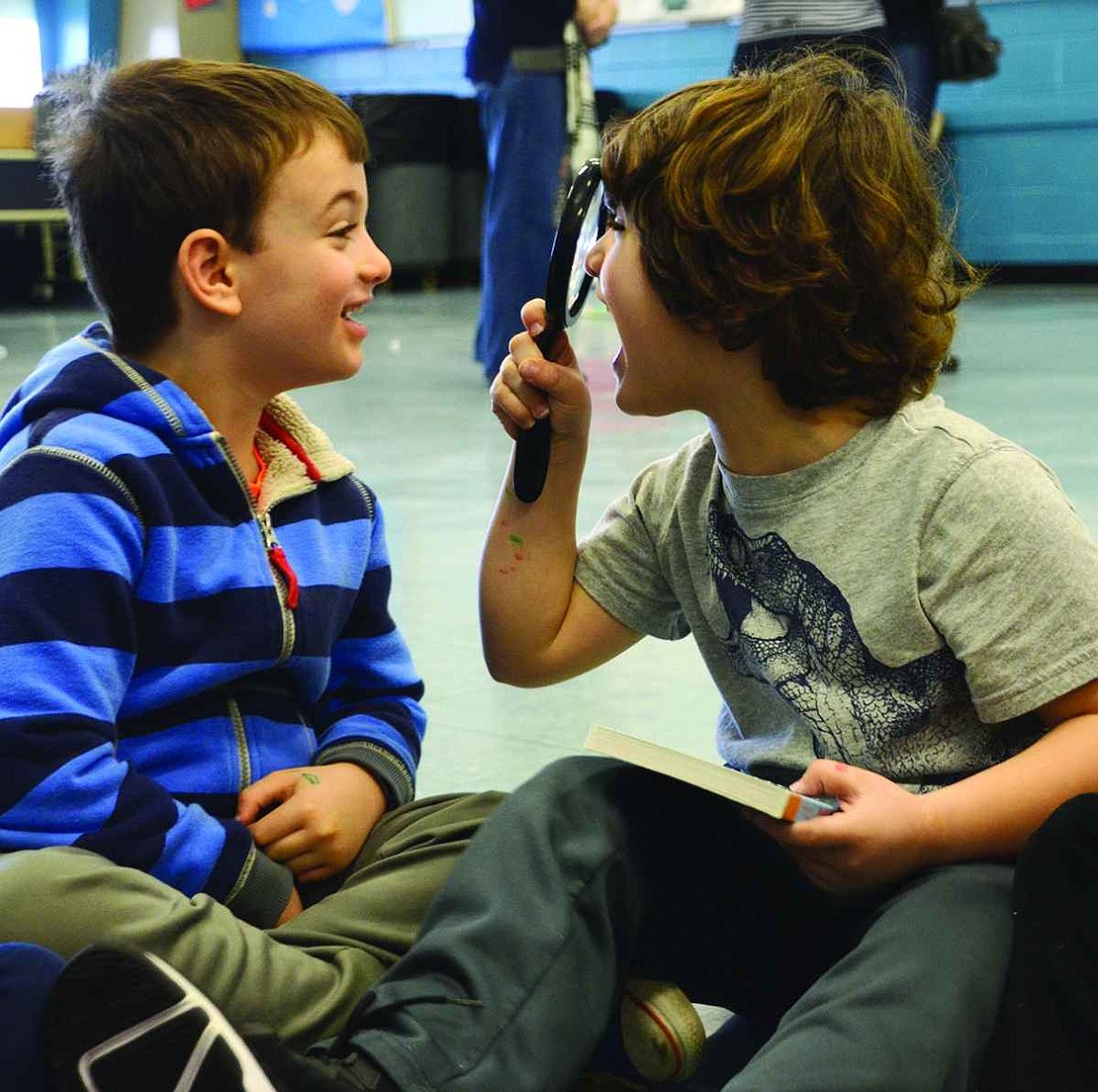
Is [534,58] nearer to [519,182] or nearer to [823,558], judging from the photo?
[519,182]

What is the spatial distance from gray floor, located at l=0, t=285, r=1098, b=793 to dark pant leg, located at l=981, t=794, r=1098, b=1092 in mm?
708

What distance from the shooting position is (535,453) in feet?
3.95

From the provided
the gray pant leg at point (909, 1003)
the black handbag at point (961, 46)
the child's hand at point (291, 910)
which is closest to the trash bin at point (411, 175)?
the black handbag at point (961, 46)

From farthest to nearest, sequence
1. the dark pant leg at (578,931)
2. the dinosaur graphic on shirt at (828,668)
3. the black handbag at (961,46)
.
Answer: the black handbag at (961,46) → the dinosaur graphic on shirt at (828,668) → the dark pant leg at (578,931)

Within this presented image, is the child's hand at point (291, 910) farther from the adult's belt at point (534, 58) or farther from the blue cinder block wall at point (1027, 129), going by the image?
the blue cinder block wall at point (1027, 129)

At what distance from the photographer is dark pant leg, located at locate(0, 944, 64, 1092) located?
810mm

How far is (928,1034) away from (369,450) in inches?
105

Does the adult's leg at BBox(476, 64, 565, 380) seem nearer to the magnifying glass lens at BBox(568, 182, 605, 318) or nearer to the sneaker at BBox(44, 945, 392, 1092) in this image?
the magnifying glass lens at BBox(568, 182, 605, 318)

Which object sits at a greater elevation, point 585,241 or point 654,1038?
point 585,241

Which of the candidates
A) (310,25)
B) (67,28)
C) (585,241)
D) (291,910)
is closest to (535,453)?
(585,241)

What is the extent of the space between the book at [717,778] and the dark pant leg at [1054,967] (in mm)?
126

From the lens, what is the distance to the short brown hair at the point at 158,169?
1.16 metres

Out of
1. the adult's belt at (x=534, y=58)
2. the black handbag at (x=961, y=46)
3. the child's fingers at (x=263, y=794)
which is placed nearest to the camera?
the child's fingers at (x=263, y=794)

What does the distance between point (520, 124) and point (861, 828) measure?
317cm
